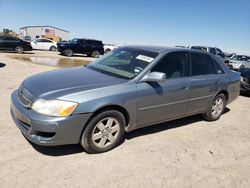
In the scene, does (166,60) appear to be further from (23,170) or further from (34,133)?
(23,170)

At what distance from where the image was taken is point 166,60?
456cm

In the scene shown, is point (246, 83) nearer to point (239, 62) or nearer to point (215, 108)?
point (215, 108)

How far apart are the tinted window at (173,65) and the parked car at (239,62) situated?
19.4m

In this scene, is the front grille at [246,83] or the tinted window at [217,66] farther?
the front grille at [246,83]

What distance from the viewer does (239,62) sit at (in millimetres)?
22828

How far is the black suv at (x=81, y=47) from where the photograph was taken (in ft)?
75.3

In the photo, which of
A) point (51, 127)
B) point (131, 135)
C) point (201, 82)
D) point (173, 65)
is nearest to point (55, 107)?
point (51, 127)

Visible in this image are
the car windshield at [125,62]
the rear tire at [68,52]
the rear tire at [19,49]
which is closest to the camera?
the car windshield at [125,62]

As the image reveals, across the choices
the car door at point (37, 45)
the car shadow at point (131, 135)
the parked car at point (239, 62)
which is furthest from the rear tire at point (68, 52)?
the car shadow at point (131, 135)

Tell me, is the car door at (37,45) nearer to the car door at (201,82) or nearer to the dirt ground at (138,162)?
the dirt ground at (138,162)

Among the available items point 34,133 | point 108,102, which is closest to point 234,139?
point 108,102

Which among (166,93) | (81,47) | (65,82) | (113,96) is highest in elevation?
(65,82)

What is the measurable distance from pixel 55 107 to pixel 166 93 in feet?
6.50

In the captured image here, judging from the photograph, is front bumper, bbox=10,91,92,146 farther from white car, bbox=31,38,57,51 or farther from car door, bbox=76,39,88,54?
white car, bbox=31,38,57,51
